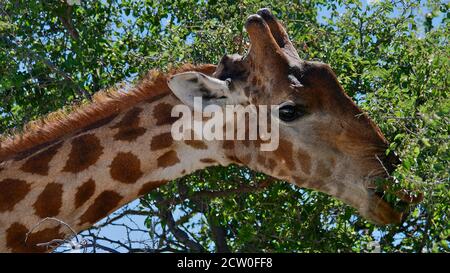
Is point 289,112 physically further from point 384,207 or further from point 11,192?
point 11,192

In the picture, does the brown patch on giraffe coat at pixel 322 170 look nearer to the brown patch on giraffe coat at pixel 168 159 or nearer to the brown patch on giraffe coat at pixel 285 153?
the brown patch on giraffe coat at pixel 285 153

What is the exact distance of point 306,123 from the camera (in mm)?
7492

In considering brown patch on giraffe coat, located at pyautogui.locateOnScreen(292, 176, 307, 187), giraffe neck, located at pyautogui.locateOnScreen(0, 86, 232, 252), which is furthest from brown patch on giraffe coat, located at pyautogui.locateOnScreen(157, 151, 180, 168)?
brown patch on giraffe coat, located at pyautogui.locateOnScreen(292, 176, 307, 187)

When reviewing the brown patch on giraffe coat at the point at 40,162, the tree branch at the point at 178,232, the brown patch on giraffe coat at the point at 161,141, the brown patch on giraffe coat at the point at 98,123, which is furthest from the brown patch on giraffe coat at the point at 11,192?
the tree branch at the point at 178,232

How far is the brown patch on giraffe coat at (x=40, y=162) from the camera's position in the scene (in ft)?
24.3

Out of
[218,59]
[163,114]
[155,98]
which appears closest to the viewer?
[163,114]

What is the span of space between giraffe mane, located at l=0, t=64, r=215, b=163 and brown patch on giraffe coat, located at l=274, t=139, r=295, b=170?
0.90 m

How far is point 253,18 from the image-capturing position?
7742 mm

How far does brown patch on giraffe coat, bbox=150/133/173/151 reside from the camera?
298 inches

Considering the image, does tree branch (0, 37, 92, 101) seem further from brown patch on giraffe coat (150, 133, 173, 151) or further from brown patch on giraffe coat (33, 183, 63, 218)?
brown patch on giraffe coat (33, 183, 63, 218)

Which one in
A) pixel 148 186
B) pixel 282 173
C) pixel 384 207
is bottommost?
pixel 384 207

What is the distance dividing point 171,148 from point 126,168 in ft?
1.10

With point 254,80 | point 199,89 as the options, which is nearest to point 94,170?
point 199,89
